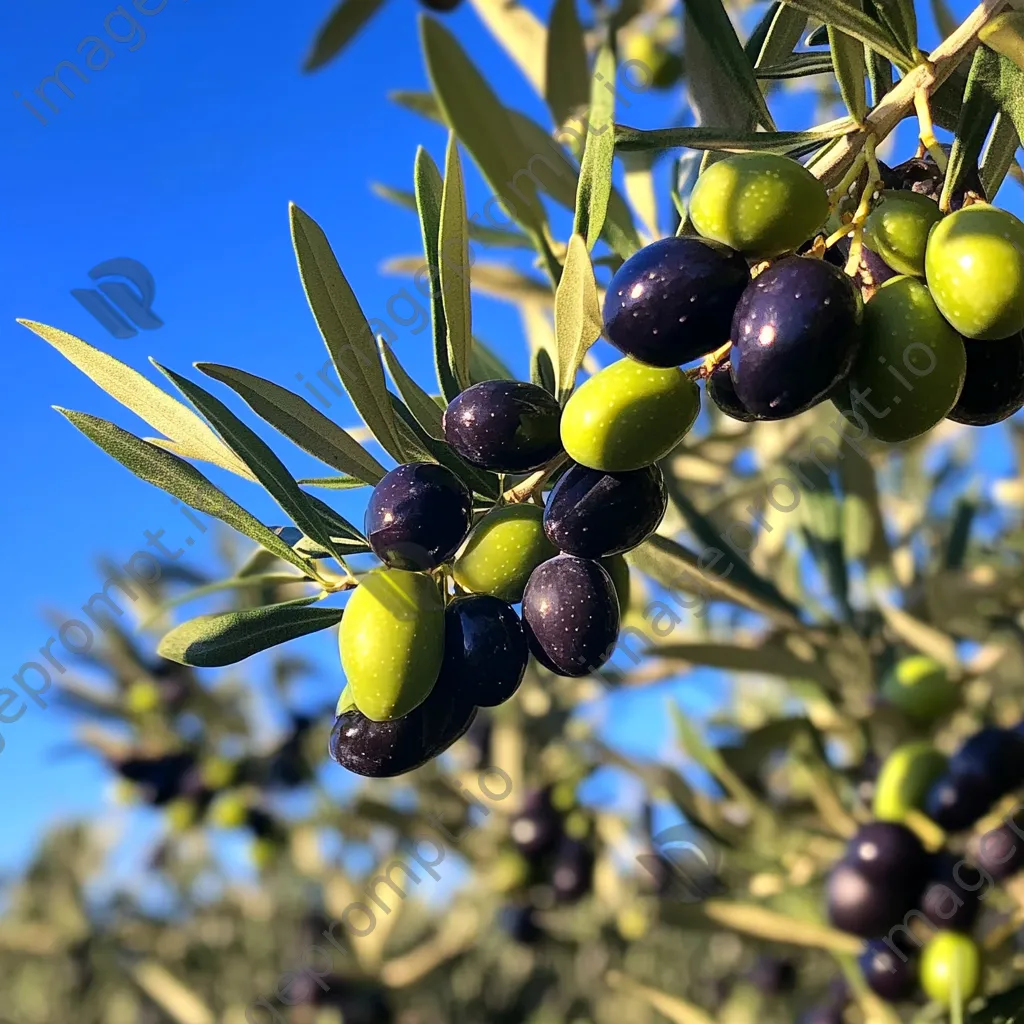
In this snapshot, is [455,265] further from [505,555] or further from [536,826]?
[536,826]

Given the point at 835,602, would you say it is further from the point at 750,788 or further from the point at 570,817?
the point at 570,817

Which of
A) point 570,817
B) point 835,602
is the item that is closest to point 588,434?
point 835,602

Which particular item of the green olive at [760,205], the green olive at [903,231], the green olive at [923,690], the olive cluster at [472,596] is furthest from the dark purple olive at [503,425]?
the green olive at [923,690]

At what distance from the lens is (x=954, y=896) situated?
170cm

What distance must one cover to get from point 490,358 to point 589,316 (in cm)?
57

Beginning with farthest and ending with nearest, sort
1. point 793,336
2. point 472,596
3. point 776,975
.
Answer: point 776,975, point 472,596, point 793,336

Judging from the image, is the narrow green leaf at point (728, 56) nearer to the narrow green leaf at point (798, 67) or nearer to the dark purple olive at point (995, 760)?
the narrow green leaf at point (798, 67)

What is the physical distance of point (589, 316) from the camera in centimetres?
91

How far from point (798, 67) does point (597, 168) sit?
1.42 feet

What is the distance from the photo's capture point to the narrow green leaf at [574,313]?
879 mm

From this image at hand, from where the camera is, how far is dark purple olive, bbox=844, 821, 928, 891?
5.63 ft

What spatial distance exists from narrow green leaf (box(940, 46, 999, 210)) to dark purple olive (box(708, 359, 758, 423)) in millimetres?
225

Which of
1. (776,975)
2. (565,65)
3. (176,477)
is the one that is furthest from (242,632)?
(776,975)

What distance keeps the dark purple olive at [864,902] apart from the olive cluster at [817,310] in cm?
109
